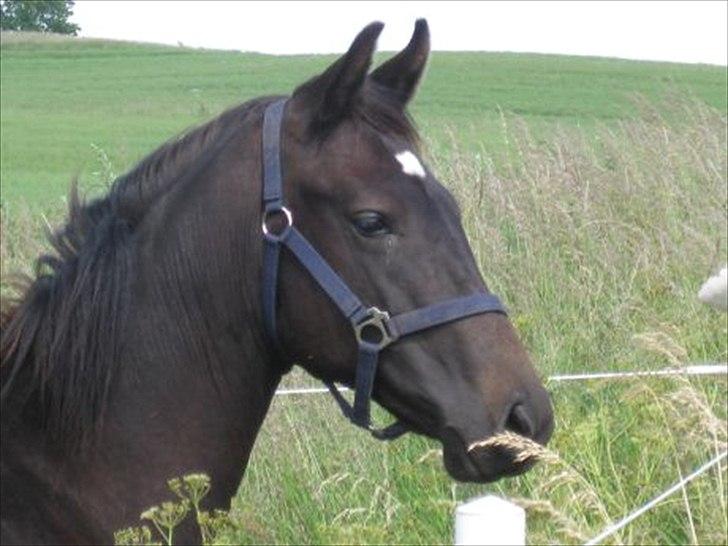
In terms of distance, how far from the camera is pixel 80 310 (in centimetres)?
400

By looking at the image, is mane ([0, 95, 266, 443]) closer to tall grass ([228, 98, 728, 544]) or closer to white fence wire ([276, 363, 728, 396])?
tall grass ([228, 98, 728, 544])

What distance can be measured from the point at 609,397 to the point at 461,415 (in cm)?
282

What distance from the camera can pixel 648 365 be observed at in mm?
6801

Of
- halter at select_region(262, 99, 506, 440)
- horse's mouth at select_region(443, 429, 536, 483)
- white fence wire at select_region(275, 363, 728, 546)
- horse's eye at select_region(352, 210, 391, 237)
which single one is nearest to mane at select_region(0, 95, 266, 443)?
halter at select_region(262, 99, 506, 440)

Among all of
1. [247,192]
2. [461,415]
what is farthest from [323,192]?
[461,415]

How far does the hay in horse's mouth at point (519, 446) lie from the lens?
3.46 metres

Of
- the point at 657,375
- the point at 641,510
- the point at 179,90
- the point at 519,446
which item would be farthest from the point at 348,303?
the point at 179,90

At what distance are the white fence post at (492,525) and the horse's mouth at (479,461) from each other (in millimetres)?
1396

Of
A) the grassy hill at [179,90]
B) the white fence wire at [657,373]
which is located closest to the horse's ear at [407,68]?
the white fence wire at [657,373]

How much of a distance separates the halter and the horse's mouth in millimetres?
256

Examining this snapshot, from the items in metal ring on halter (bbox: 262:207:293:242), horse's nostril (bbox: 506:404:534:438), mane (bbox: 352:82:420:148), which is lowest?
horse's nostril (bbox: 506:404:534:438)

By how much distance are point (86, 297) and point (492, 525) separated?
1.94m

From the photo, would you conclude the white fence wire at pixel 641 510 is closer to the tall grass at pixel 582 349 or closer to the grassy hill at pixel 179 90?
the tall grass at pixel 582 349

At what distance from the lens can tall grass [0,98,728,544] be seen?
16.6 ft
